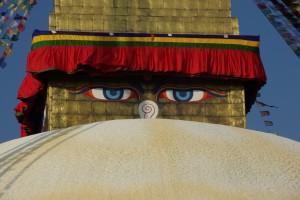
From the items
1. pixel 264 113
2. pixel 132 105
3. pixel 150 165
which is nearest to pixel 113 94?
pixel 132 105

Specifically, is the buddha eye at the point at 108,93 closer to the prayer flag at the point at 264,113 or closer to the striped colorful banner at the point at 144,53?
the striped colorful banner at the point at 144,53

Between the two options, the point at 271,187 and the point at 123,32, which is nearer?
the point at 271,187

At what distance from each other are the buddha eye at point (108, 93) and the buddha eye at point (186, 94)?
20.6 inches

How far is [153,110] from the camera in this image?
14.5 m

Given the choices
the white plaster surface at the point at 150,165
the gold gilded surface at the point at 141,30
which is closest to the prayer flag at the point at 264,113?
the gold gilded surface at the point at 141,30

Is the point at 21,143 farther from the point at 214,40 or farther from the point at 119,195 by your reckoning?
the point at 214,40

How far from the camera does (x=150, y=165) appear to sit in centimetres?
698

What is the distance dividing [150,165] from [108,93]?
785cm

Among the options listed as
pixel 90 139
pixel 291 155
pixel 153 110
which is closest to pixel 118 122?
pixel 90 139

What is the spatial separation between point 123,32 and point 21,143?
24.1ft

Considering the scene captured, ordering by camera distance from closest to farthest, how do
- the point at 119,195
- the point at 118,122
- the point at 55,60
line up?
the point at 119,195 → the point at 118,122 → the point at 55,60

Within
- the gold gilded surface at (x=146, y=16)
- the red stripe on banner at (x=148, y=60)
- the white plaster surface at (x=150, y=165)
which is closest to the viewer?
the white plaster surface at (x=150, y=165)

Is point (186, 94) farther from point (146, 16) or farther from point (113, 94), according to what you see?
point (146, 16)

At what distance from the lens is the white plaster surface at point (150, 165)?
21.8 ft
